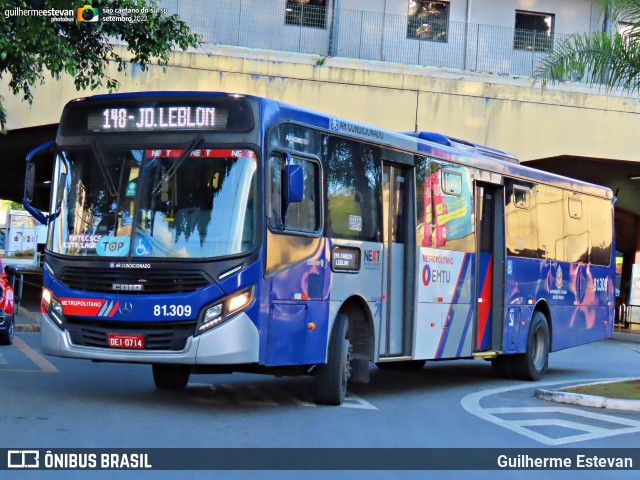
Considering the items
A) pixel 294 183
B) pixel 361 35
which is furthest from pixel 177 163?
pixel 361 35

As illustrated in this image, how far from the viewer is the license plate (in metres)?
10.2

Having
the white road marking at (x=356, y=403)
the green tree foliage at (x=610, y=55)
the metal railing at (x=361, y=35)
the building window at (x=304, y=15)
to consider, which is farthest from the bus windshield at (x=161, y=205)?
the building window at (x=304, y=15)

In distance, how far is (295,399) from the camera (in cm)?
1222

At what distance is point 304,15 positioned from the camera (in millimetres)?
30391

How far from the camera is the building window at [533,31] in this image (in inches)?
1267

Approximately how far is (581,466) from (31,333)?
50.0 feet

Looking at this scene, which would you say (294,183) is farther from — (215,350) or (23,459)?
(23,459)

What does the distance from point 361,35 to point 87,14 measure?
16629 mm

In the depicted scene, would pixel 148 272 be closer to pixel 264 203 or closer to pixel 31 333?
pixel 264 203

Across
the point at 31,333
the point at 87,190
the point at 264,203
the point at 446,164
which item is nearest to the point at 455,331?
the point at 446,164

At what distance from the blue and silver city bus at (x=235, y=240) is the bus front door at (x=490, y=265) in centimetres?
173

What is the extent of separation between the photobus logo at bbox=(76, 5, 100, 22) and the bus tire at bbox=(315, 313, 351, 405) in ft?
19.1

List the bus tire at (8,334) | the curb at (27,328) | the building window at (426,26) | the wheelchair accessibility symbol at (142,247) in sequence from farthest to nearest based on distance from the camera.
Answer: the building window at (426,26) < the curb at (27,328) < the bus tire at (8,334) < the wheelchair accessibility symbol at (142,247)

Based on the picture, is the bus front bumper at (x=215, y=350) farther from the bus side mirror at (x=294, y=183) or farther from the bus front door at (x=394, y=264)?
the bus front door at (x=394, y=264)
